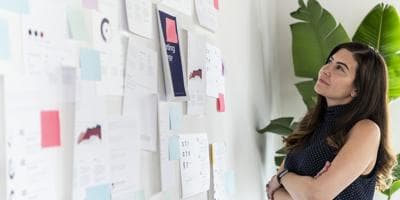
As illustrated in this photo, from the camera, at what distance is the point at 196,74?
1535mm

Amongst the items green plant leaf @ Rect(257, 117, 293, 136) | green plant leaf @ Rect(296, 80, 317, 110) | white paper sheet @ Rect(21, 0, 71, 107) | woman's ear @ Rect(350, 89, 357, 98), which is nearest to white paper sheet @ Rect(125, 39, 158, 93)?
white paper sheet @ Rect(21, 0, 71, 107)

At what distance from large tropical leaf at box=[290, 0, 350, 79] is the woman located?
0.62 meters

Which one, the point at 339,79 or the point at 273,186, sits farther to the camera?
the point at 273,186

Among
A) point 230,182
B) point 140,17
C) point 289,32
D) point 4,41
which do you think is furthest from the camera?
point 289,32

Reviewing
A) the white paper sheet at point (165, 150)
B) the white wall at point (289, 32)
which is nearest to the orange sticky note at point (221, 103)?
the white paper sheet at point (165, 150)

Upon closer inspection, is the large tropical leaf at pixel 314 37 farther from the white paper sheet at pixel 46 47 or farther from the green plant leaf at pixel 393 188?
the white paper sheet at pixel 46 47

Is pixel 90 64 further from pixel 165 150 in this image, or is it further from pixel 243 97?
pixel 243 97

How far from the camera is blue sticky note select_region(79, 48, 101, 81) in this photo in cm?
96

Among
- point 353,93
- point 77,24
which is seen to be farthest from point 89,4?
point 353,93

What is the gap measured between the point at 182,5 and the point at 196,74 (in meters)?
0.23

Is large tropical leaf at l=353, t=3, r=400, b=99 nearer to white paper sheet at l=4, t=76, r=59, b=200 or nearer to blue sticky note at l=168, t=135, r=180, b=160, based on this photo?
blue sticky note at l=168, t=135, r=180, b=160

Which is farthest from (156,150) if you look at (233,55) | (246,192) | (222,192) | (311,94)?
(311,94)

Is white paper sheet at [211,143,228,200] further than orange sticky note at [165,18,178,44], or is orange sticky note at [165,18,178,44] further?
white paper sheet at [211,143,228,200]

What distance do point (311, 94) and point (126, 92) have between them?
4.68 ft
